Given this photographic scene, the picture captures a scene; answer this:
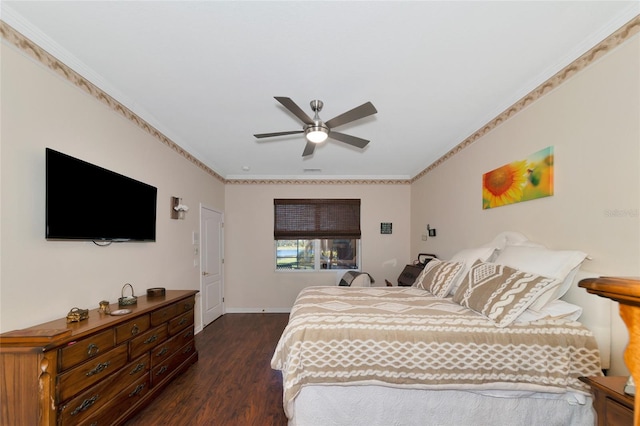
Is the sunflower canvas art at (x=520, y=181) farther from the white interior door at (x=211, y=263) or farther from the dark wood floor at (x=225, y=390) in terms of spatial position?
the white interior door at (x=211, y=263)

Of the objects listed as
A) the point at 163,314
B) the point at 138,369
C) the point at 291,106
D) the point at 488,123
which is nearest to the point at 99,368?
the point at 138,369

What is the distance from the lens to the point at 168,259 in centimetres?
343

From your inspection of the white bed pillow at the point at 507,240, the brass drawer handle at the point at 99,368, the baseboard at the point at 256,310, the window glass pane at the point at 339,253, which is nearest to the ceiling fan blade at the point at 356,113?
the white bed pillow at the point at 507,240

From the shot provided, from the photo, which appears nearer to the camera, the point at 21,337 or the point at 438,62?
the point at 21,337

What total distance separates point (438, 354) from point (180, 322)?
7.88 ft

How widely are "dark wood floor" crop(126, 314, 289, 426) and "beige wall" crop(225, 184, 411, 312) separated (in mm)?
1461

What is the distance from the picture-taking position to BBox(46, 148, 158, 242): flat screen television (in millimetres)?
1864

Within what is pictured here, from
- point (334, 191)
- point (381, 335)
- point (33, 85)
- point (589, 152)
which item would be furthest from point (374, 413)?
point (334, 191)

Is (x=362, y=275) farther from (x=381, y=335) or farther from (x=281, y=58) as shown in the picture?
(x=281, y=58)

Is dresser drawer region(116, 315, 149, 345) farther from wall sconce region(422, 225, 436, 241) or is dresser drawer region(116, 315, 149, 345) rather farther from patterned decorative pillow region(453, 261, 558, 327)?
wall sconce region(422, 225, 436, 241)

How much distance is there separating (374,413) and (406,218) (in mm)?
4124

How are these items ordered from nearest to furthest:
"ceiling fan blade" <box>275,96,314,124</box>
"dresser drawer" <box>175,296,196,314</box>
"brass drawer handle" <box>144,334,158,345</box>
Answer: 1. "ceiling fan blade" <box>275,96,314,124</box>
2. "brass drawer handle" <box>144,334,158,345</box>
3. "dresser drawer" <box>175,296,196,314</box>

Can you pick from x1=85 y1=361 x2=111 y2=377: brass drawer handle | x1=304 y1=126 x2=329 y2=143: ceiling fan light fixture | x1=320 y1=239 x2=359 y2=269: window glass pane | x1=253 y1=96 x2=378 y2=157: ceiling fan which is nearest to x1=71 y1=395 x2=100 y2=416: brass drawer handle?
x1=85 y1=361 x2=111 y2=377: brass drawer handle

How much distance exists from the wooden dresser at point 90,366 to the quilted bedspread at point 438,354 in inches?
43.7
